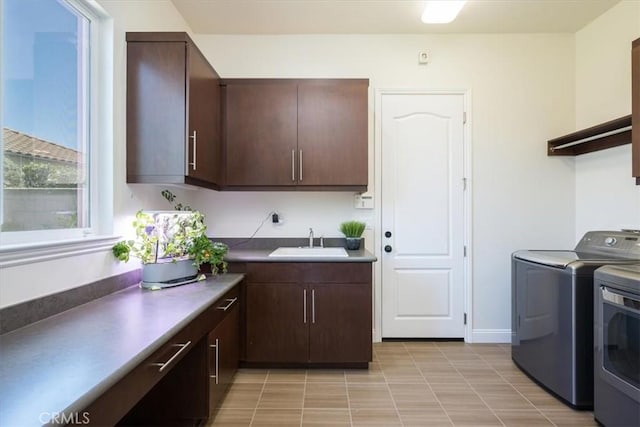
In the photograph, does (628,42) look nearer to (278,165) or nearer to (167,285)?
(278,165)

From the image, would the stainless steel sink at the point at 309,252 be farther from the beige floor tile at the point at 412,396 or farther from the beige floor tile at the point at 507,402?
the beige floor tile at the point at 507,402

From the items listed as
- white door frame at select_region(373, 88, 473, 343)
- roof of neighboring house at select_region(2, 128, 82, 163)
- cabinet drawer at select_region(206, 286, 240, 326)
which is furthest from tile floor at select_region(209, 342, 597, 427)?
roof of neighboring house at select_region(2, 128, 82, 163)

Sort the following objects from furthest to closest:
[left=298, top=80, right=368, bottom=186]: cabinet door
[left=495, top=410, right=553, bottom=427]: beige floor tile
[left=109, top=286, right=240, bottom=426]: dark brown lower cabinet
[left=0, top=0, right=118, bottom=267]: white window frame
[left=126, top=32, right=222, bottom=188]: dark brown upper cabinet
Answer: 1. [left=298, top=80, right=368, bottom=186]: cabinet door
2. [left=126, top=32, right=222, bottom=188]: dark brown upper cabinet
3. [left=495, top=410, right=553, bottom=427]: beige floor tile
4. [left=0, top=0, right=118, bottom=267]: white window frame
5. [left=109, top=286, right=240, bottom=426]: dark brown lower cabinet

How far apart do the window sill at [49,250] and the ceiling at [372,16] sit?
203 centimetres

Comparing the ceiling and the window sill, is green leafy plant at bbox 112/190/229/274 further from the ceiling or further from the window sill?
the ceiling

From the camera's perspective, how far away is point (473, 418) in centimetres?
199

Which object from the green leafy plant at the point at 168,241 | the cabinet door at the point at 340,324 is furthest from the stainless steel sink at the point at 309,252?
the green leafy plant at the point at 168,241

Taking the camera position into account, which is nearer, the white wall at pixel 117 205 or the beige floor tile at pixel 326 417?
the white wall at pixel 117 205

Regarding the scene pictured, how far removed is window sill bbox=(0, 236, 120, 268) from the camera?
1.27m

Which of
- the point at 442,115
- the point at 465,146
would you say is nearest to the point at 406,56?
the point at 442,115

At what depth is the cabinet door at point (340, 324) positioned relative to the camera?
2.49 m

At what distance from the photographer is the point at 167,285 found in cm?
199

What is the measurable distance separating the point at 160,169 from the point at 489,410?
8.27ft

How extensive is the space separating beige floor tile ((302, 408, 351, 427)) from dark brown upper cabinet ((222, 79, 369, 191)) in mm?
1621
